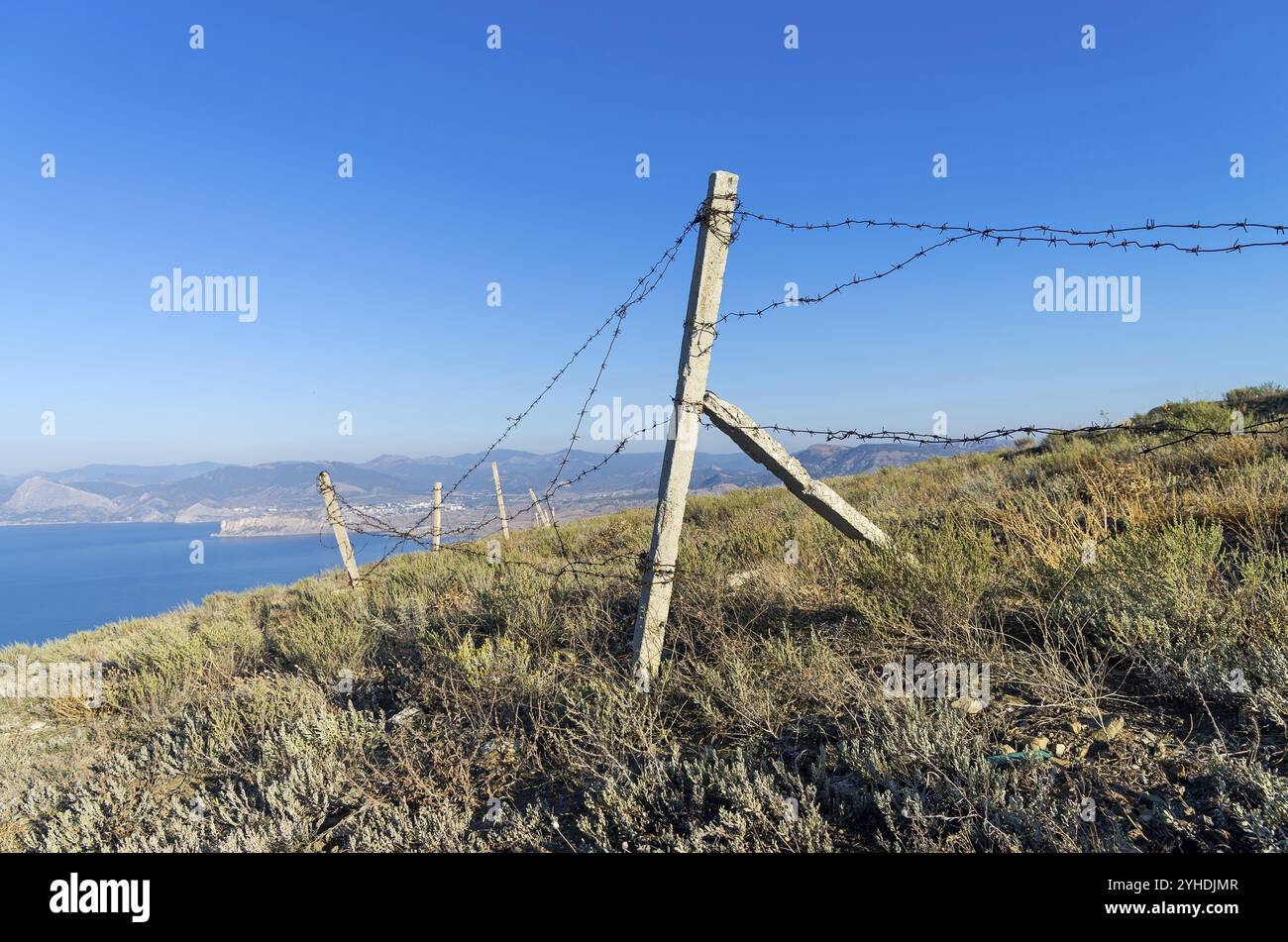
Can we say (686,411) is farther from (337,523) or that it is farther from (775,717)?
(337,523)

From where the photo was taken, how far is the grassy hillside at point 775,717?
8.18ft

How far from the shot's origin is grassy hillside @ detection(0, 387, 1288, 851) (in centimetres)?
249

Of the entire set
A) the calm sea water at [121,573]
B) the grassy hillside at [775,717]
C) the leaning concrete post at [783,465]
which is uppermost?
the leaning concrete post at [783,465]

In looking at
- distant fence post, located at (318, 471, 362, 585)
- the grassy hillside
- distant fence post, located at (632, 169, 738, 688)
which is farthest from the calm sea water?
distant fence post, located at (632, 169, 738, 688)

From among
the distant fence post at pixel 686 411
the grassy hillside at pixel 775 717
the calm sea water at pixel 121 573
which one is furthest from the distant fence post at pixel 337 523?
the calm sea water at pixel 121 573

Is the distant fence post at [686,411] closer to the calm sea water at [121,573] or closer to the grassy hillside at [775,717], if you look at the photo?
the grassy hillside at [775,717]

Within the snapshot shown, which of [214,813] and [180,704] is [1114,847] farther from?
[180,704]

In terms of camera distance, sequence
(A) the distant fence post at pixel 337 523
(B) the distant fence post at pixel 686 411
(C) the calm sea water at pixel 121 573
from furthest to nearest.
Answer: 1. (C) the calm sea water at pixel 121 573
2. (A) the distant fence post at pixel 337 523
3. (B) the distant fence post at pixel 686 411

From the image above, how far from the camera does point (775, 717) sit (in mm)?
3344

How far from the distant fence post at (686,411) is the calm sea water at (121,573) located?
42.4 metres

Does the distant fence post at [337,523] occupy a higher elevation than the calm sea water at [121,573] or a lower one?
higher

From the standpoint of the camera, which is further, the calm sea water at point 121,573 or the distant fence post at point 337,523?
the calm sea water at point 121,573

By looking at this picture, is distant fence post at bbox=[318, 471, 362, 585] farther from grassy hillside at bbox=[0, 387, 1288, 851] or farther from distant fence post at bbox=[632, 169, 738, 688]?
distant fence post at bbox=[632, 169, 738, 688]
